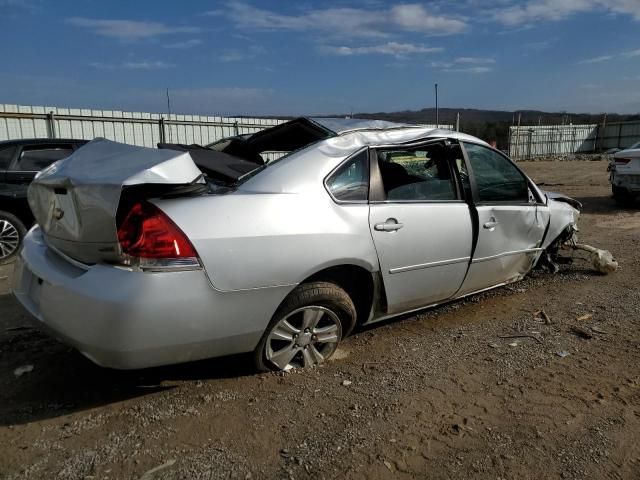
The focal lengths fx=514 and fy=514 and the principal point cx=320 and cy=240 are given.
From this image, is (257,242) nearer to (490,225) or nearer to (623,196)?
(490,225)

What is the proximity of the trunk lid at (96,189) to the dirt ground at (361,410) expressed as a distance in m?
0.91

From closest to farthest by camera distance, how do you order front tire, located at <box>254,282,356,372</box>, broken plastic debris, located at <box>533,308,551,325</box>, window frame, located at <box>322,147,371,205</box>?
front tire, located at <box>254,282,356,372</box>, window frame, located at <box>322,147,371,205</box>, broken plastic debris, located at <box>533,308,551,325</box>

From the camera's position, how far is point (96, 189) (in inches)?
99.9

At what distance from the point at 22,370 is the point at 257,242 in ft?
6.24

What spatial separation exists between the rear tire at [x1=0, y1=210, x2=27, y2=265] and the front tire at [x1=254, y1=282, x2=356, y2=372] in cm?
475

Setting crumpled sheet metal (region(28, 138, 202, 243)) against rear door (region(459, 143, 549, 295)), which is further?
rear door (region(459, 143, 549, 295))

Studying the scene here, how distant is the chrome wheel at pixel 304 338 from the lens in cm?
310

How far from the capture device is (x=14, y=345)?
12.3ft

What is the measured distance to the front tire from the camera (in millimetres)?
3033

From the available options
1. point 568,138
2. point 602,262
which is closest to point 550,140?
point 568,138

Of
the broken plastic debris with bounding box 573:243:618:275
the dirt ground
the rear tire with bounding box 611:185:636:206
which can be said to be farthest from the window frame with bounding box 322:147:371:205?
the rear tire with bounding box 611:185:636:206

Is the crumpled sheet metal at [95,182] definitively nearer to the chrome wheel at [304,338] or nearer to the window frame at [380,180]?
the chrome wheel at [304,338]

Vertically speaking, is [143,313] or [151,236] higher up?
[151,236]

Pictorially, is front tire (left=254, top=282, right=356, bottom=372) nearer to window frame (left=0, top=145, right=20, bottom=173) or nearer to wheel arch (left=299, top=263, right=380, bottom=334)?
wheel arch (left=299, top=263, right=380, bottom=334)
